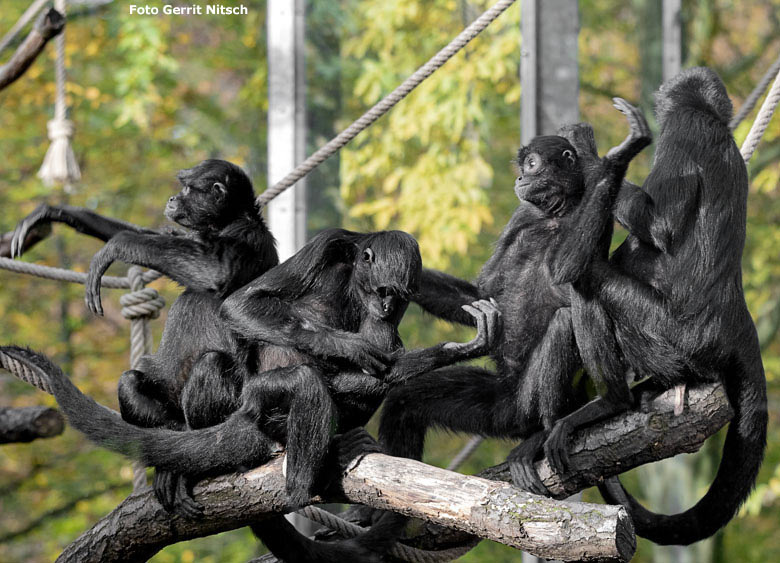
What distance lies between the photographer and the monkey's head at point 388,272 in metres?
4.16

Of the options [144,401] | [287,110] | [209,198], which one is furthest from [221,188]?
[287,110]

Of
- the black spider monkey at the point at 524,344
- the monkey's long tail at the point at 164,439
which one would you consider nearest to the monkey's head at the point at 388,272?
the black spider monkey at the point at 524,344

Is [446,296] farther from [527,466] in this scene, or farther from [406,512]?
[406,512]

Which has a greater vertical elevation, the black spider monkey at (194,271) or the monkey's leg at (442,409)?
the black spider monkey at (194,271)

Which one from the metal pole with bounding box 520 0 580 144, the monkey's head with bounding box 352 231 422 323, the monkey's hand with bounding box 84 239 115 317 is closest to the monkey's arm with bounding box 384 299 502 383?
the monkey's head with bounding box 352 231 422 323

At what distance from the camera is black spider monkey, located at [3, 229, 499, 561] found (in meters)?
4.02

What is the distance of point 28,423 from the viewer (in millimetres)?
5426

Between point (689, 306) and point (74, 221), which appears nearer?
point (689, 306)

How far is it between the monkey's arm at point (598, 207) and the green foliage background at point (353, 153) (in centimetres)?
565

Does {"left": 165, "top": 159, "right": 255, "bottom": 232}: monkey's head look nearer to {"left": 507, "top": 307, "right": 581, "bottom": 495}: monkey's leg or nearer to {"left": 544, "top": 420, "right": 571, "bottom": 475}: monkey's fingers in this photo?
Result: {"left": 507, "top": 307, "right": 581, "bottom": 495}: monkey's leg

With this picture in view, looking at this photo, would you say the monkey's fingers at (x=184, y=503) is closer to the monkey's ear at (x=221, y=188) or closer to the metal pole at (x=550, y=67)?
the monkey's ear at (x=221, y=188)

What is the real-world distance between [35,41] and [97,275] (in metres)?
2.52

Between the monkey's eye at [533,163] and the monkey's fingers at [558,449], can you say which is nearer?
the monkey's fingers at [558,449]

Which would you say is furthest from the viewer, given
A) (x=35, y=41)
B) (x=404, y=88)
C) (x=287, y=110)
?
(x=287, y=110)
